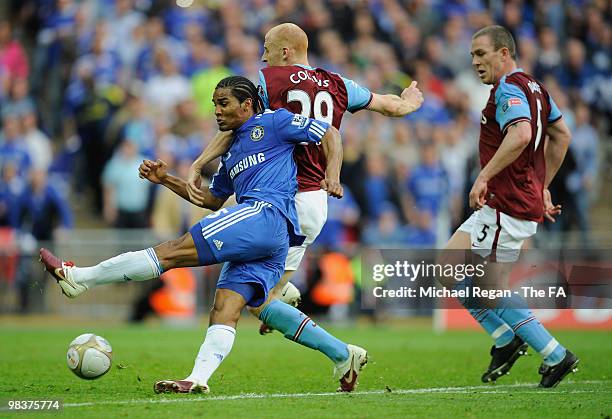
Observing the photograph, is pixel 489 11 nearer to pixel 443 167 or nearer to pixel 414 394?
pixel 443 167

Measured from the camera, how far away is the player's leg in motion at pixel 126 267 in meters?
7.77

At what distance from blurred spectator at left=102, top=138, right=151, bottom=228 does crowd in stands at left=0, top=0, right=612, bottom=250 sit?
0.03 metres

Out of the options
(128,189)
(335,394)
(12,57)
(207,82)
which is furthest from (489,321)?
(12,57)

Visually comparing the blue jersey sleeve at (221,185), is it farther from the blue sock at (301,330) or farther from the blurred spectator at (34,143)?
the blurred spectator at (34,143)

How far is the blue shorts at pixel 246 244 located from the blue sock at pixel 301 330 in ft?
0.64

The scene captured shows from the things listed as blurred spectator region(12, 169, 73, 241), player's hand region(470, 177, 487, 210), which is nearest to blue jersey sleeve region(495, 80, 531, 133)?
player's hand region(470, 177, 487, 210)

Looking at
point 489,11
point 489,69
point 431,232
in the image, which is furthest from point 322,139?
point 489,11

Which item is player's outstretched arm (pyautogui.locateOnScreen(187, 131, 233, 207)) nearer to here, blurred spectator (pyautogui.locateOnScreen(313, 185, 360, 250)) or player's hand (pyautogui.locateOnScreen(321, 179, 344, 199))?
player's hand (pyautogui.locateOnScreen(321, 179, 344, 199))

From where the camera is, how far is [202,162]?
831 centimetres

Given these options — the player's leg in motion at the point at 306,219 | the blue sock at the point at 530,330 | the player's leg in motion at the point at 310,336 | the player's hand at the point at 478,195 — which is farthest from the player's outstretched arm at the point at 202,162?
the blue sock at the point at 530,330

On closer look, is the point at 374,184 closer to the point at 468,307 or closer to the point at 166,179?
the point at 468,307

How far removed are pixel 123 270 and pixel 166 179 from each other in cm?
86

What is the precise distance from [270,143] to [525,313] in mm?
2511

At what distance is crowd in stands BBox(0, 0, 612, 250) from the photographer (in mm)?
18031
